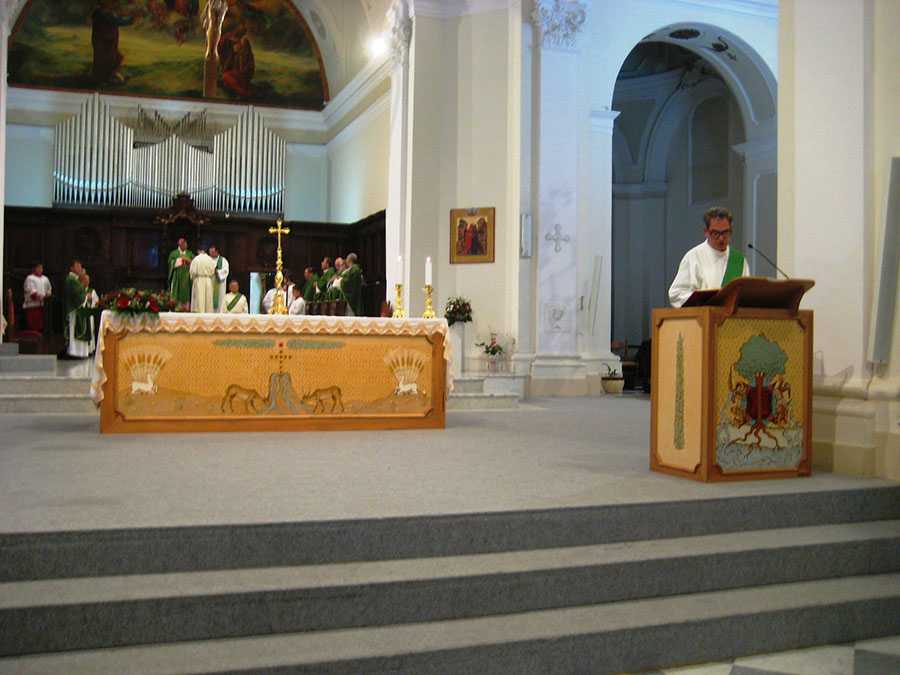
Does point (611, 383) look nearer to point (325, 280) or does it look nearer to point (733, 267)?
point (325, 280)

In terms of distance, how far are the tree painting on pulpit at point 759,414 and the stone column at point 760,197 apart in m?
9.82

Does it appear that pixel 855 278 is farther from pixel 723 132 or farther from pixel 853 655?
pixel 723 132

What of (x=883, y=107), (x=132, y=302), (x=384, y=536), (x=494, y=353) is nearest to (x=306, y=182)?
(x=494, y=353)

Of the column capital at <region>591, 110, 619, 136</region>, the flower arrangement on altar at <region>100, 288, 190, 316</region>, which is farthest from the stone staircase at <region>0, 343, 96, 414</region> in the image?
the column capital at <region>591, 110, 619, 136</region>

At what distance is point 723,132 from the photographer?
1716cm

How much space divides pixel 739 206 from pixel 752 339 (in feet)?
40.0

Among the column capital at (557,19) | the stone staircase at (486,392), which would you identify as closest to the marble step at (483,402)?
the stone staircase at (486,392)

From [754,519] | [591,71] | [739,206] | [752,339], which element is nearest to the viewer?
[754,519]

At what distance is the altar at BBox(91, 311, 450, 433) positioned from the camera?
707 cm

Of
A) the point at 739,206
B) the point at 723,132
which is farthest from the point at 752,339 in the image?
the point at 723,132

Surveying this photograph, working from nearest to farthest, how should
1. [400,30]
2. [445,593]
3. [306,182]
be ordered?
[445,593] < [400,30] < [306,182]

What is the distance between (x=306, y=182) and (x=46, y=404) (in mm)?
13027

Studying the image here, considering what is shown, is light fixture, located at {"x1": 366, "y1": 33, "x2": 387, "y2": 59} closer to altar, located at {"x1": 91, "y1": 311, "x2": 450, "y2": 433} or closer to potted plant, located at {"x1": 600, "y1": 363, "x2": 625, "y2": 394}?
potted plant, located at {"x1": 600, "y1": 363, "x2": 625, "y2": 394}

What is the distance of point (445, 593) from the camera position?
11.6 feet
